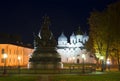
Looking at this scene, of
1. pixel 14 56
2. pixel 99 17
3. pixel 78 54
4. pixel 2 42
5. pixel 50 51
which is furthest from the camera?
pixel 78 54

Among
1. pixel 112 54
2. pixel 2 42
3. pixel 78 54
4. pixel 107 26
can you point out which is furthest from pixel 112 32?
pixel 78 54

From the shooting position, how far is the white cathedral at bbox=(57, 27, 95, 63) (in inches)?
7092

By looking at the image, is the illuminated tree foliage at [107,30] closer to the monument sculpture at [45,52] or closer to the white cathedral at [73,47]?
the monument sculpture at [45,52]

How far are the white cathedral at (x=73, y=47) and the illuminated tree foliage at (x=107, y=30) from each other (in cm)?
9999

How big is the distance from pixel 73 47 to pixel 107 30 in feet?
377

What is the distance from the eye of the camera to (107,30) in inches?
2803

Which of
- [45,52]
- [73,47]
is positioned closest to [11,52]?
[45,52]

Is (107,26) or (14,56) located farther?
(14,56)

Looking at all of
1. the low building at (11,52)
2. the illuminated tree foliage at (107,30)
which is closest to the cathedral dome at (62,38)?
the low building at (11,52)

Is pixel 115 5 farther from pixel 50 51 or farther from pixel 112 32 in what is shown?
pixel 50 51

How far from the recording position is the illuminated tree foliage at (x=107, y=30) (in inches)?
2768

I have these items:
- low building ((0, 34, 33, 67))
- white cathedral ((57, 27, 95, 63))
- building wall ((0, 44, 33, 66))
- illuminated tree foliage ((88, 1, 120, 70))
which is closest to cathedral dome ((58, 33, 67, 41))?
white cathedral ((57, 27, 95, 63))

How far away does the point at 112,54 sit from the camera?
74.7 m

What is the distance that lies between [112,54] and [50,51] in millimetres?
17519
